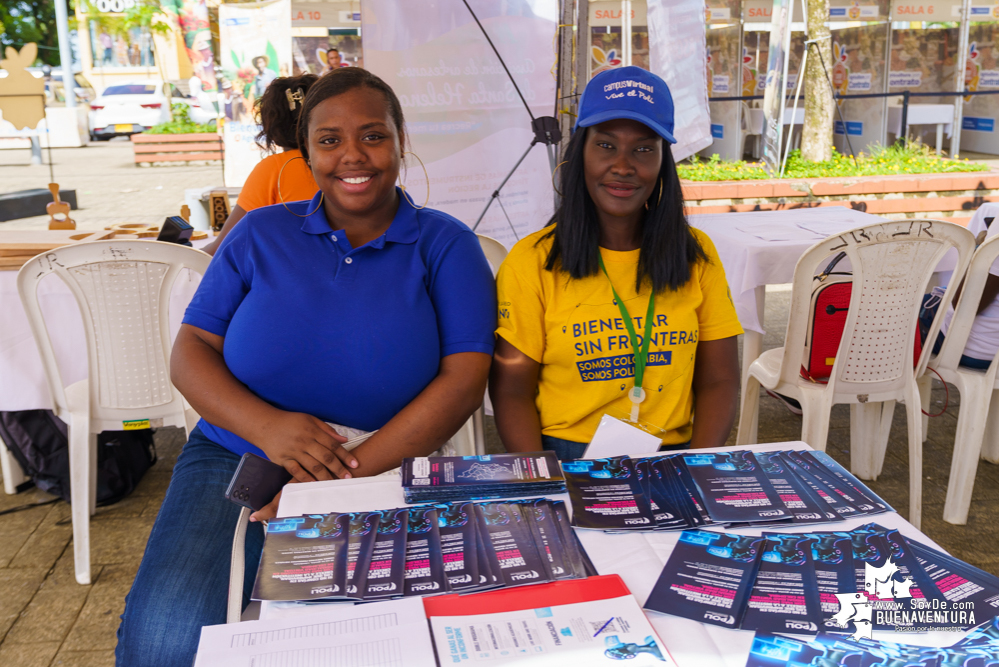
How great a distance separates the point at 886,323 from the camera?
8.82 feet

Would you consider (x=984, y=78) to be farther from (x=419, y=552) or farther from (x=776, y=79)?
(x=419, y=552)

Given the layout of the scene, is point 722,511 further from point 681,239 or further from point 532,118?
point 532,118

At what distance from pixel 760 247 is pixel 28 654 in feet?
9.58

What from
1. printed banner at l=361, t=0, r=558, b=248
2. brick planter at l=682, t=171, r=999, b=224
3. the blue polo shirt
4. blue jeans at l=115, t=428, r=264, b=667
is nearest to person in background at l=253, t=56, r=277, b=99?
brick planter at l=682, t=171, r=999, b=224

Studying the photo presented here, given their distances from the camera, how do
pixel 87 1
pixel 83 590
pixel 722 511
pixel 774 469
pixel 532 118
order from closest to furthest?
pixel 722 511 < pixel 774 469 < pixel 83 590 < pixel 532 118 < pixel 87 1

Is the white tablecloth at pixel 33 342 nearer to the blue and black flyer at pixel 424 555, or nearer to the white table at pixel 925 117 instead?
the blue and black flyer at pixel 424 555

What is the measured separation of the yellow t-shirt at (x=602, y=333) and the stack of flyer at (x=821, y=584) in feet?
2.28

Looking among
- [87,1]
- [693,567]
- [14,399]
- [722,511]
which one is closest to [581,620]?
[693,567]

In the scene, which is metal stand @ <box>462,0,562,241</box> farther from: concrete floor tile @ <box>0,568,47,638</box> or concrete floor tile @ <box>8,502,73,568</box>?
concrete floor tile @ <box>0,568,47,638</box>

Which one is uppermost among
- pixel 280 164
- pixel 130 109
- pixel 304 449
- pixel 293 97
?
pixel 130 109

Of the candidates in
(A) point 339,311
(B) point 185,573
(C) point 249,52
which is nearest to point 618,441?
(A) point 339,311

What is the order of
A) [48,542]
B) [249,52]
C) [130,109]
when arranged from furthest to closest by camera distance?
[130,109]
[249,52]
[48,542]

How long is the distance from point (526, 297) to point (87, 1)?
29887 millimetres

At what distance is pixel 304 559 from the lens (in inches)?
44.6
